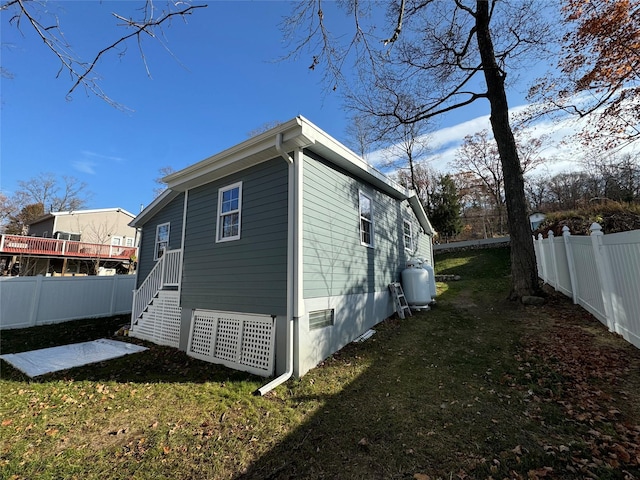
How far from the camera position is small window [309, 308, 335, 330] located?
17.8ft

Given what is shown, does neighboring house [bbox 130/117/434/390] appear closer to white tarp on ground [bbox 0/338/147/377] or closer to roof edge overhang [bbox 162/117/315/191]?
roof edge overhang [bbox 162/117/315/191]

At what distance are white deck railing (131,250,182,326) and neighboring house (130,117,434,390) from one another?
42 mm

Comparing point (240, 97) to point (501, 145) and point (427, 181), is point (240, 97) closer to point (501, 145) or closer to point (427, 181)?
point (501, 145)

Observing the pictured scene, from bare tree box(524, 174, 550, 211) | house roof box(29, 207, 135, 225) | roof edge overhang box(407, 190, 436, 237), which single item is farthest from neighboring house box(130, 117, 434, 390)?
bare tree box(524, 174, 550, 211)

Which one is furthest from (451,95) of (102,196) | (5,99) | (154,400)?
(102,196)

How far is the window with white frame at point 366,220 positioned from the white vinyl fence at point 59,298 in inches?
465

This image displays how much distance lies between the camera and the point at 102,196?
3381 centimetres

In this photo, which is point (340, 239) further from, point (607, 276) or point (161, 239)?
point (161, 239)

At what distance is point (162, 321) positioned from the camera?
8.09 m

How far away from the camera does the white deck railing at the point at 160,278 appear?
26.3ft

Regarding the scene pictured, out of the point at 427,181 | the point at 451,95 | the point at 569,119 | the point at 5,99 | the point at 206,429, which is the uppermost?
the point at 427,181

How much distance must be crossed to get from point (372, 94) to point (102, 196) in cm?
3702

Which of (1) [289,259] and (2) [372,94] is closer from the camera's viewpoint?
(1) [289,259]

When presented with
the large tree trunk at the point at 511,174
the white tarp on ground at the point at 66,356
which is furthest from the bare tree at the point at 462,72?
the white tarp on ground at the point at 66,356
